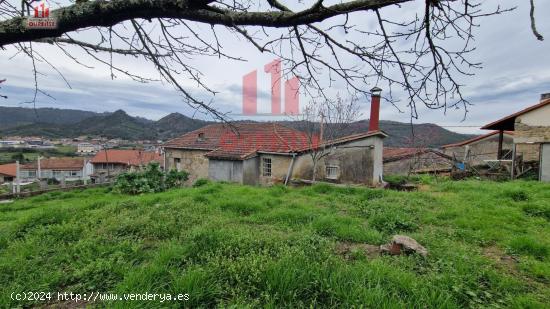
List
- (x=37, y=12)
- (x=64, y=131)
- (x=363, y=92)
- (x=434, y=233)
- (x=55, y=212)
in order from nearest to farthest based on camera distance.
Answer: (x=37, y=12) → (x=363, y=92) → (x=434, y=233) → (x=55, y=212) → (x=64, y=131)

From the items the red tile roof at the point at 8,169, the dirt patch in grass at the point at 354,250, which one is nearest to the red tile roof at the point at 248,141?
the dirt patch in grass at the point at 354,250

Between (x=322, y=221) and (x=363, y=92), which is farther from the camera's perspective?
(x=322, y=221)

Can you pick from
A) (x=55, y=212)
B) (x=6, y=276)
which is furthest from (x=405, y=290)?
(x=55, y=212)

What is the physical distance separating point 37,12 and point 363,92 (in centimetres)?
272

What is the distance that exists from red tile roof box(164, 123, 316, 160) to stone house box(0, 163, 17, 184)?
35.6 meters

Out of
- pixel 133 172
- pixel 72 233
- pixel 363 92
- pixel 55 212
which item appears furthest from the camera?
pixel 133 172

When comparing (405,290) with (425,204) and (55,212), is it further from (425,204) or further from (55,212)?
(55,212)

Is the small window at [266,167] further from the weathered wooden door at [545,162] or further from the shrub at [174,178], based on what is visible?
the weathered wooden door at [545,162]

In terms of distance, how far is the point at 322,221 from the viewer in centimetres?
461

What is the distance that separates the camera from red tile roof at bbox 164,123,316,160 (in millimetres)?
17109

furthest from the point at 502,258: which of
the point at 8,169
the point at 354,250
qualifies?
the point at 8,169

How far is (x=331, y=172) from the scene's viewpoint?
15.6 metres

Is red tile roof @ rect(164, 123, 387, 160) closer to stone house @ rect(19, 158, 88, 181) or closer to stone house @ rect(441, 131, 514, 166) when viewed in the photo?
stone house @ rect(441, 131, 514, 166)

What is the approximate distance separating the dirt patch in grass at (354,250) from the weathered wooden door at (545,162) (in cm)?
1178
